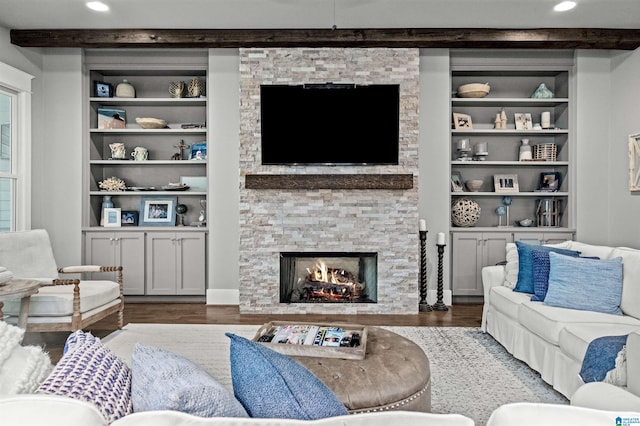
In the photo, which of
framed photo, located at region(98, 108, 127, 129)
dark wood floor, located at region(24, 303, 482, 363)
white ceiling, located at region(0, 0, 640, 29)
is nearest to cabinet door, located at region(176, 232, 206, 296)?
dark wood floor, located at region(24, 303, 482, 363)

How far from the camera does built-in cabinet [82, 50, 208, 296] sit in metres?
5.32

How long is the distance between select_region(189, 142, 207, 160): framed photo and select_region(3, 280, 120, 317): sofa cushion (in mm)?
2036

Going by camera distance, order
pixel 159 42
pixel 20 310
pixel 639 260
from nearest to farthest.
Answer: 1. pixel 639 260
2. pixel 20 310
3. pixel 159 42

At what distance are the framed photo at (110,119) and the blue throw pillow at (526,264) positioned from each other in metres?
4.54

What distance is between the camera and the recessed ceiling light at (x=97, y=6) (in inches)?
166

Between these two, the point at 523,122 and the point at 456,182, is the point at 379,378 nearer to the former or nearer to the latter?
the point at 456,182

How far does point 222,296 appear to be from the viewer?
5.30 metres

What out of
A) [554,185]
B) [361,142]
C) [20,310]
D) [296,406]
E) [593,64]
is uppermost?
[593,64]

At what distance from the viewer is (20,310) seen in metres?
3.22

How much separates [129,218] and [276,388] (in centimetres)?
515

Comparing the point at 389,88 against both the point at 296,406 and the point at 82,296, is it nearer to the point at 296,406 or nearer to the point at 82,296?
the point at 82,296

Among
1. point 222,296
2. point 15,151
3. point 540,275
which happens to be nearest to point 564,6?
point 540,275

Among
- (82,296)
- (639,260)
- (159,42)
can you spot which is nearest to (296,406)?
(639,260)

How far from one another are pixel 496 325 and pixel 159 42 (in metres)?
4.29
